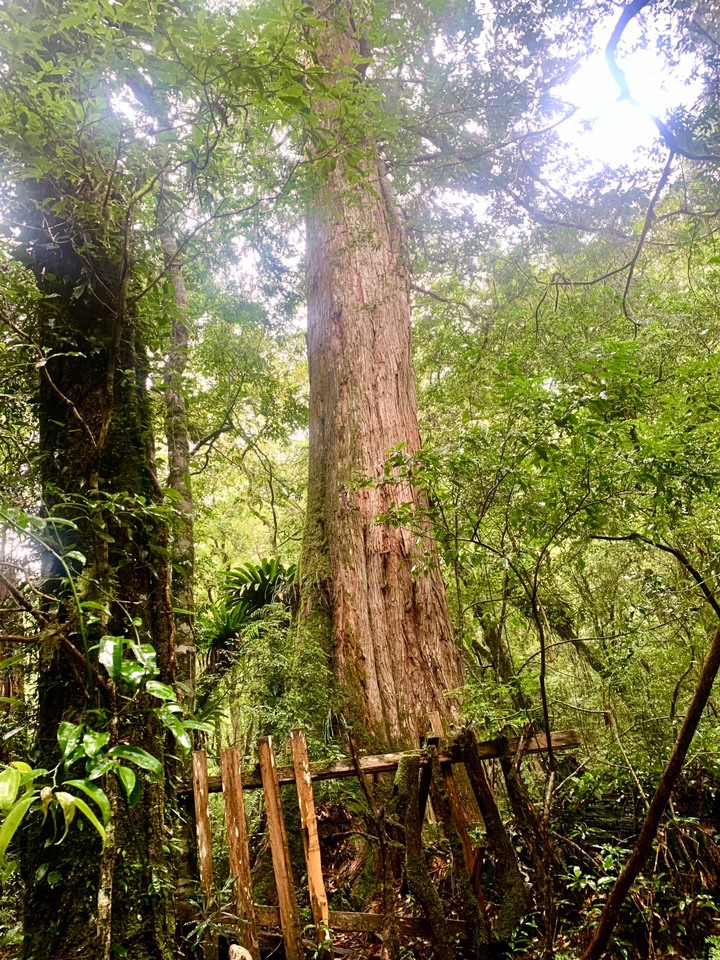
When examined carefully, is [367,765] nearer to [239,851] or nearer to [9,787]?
[239,851]

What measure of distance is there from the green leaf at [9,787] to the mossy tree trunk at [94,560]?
0.53m

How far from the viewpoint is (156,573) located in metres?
2.35

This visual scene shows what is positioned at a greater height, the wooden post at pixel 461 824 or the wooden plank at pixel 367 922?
the wooden post at pixel 461 824

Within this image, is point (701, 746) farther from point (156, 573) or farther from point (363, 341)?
point (363, 341)

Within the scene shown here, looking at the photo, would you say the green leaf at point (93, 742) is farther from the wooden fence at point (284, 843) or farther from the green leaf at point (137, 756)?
the wooden fence at point (284, 843)

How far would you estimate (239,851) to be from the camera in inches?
111

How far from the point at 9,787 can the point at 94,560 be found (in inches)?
45.9

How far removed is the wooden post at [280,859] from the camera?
271 cm

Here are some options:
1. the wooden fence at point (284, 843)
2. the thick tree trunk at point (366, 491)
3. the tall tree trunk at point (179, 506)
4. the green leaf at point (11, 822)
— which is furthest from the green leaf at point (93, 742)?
the thick tree trunk at point (366, 491)

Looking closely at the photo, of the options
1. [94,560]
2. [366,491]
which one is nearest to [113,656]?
[94,560]

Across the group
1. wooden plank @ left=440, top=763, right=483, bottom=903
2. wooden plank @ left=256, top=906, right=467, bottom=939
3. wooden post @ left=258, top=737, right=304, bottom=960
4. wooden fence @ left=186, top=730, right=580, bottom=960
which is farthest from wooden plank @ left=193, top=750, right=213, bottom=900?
wooden plank @ left=440, top=763, right=483, bottom=903

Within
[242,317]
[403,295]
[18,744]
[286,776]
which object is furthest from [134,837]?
[242,317]

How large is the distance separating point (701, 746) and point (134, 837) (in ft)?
12.3

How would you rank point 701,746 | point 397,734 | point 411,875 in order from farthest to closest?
point 397,734, point 701,746, point 411,875
